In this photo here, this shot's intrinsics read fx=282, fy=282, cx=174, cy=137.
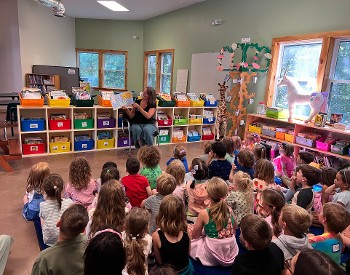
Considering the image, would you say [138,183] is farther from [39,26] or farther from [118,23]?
[118,23]

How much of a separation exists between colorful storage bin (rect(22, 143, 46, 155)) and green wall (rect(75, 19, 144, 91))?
582 centimetres

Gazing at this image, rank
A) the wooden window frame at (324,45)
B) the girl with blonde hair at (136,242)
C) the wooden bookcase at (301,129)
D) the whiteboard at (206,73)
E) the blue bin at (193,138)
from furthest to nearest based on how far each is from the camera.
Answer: the whiteboard at (206,73) < the blue bin at (193,138) < the wooden window frame at (324,45) < the wooden bookcase at (301,129) < the girl with blonde hair at (136,242)

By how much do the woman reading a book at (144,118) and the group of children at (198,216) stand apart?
1936mm

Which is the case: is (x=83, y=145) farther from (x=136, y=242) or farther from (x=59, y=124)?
(x=136, y=242)

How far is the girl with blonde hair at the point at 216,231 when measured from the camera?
188cm

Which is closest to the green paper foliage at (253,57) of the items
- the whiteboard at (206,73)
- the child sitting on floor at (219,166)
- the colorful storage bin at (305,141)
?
the whiteboard at (206,73)

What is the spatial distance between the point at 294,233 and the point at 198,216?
611mm

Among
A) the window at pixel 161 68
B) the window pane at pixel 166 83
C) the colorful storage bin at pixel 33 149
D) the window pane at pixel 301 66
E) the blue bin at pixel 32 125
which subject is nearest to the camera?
the blue bin at pixel 32 125

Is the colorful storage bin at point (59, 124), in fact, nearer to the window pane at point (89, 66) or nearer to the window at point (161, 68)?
the window at point (161, 68)

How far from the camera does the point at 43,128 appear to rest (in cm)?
466

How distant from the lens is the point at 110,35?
31.6 ft

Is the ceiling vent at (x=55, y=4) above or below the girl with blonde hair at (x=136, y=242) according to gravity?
above

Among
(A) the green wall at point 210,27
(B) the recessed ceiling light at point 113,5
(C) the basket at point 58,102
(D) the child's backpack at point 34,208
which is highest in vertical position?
(B) the recessed ceiling light at point 113,5

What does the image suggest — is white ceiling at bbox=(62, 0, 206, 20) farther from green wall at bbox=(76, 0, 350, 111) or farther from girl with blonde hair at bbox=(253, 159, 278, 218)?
girl with blonde hair at bbox=(253, 159, 278, 218)
